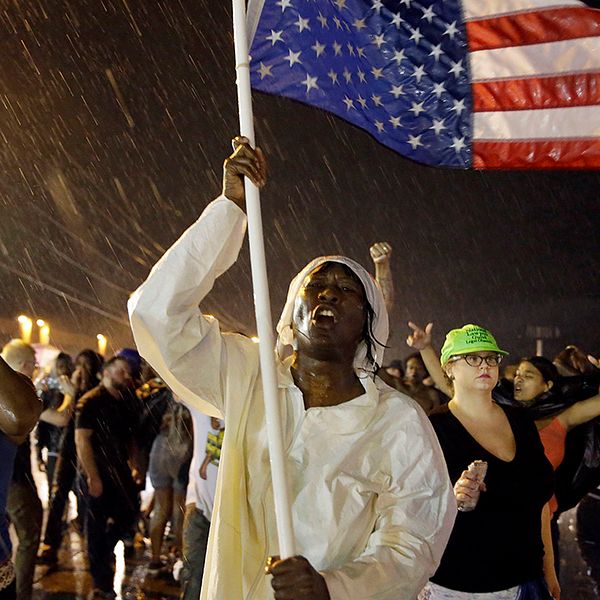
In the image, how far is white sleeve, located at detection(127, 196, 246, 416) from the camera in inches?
103

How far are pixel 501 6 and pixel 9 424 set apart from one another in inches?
132

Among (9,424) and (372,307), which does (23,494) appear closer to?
(9,424)

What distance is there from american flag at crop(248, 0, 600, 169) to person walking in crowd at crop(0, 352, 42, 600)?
2.10 m

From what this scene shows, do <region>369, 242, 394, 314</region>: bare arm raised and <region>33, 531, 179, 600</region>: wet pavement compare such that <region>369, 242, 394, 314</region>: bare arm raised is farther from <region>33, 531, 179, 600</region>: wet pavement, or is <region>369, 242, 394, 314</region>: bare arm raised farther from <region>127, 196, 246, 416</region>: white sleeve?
<region>33, 531, 179, 600</region>: wet pavement

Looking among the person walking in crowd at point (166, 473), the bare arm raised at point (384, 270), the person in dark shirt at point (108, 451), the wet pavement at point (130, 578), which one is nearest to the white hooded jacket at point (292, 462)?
the bare arm raised at point (384, 270)

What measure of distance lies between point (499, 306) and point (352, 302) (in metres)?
38.0

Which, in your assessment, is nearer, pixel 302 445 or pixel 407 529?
pixel 407 529

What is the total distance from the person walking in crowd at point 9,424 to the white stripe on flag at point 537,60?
2970 mm

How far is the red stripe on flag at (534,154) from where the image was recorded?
4660mm

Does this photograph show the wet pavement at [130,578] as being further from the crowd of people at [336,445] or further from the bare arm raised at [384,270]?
the bare arm raised at [384,270]

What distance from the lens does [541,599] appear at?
418cm

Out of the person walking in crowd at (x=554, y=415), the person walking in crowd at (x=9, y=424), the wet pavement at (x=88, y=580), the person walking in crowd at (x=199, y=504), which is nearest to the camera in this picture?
the person walking in crowd at (x=9, y=424)

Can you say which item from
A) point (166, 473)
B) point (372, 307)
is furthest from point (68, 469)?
point (372, 307)

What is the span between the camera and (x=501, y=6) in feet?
15.5
